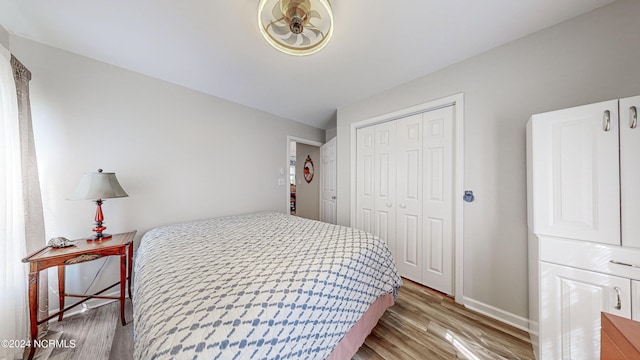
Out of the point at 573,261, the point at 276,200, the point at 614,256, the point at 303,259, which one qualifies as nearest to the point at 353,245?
the point at 303,259

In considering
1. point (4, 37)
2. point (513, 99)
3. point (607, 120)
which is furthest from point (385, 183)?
point (4, 37)

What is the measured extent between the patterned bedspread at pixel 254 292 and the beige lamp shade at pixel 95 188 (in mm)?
476

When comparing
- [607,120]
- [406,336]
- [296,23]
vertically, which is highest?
[296,23]

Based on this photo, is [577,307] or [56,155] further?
[56,155]

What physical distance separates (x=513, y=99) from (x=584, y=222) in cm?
107

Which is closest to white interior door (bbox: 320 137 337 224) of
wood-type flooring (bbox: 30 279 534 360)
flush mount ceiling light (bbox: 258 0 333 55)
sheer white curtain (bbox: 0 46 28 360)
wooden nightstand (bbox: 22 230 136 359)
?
wood-type flooring (bbox: 30 279 534 360)

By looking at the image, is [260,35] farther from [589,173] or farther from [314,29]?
[589,173]

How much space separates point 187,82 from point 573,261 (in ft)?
11.8

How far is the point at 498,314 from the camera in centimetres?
165

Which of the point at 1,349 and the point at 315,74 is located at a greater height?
the point at 315,74

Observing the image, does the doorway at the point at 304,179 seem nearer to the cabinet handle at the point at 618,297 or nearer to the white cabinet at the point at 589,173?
the white cabinet at the point at 589,173

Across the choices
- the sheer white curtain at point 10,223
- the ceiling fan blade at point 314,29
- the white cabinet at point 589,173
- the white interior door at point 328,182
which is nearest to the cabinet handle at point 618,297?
the white cabinet at point 589,173

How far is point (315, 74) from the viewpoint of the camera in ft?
6.84

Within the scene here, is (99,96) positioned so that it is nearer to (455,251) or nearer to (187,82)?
(187,82)
